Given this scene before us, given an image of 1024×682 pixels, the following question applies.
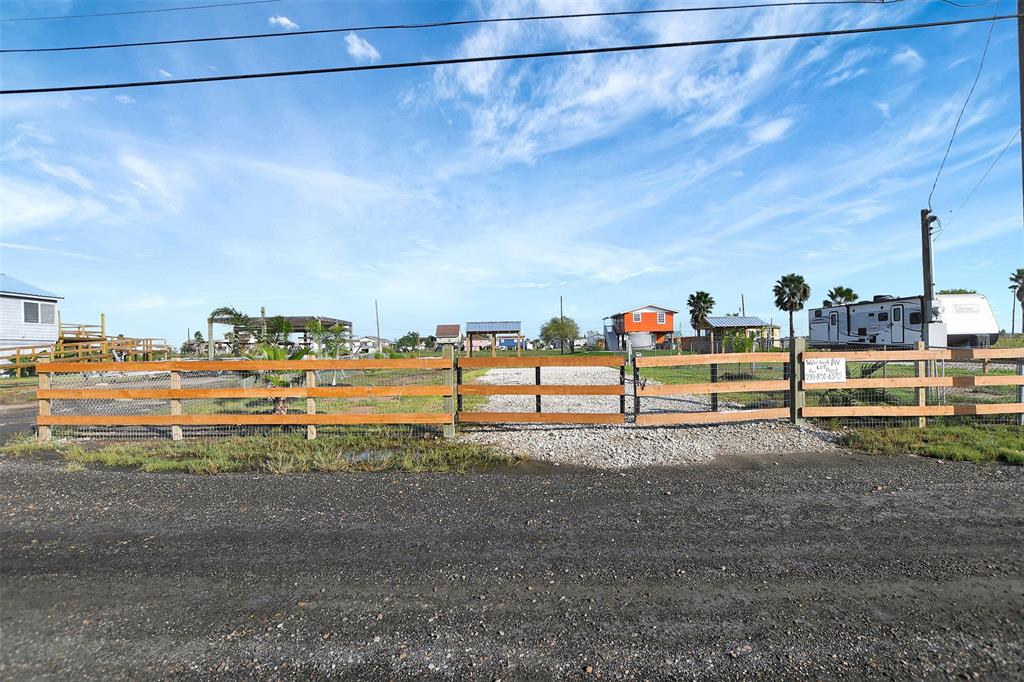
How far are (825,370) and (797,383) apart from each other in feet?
1.92

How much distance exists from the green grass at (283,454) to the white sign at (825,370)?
18.5 feet

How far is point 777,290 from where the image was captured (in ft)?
187

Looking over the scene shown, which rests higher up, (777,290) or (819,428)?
(777,290)

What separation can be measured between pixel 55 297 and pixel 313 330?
25175 millimetres

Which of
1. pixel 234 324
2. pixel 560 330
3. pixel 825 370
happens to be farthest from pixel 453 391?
pixel 560 330

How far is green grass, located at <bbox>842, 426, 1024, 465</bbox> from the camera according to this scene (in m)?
6.38

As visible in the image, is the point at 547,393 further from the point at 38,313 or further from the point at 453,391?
the point at 38,313

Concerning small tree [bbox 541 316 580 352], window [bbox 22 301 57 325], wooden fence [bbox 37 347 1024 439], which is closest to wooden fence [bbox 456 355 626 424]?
wooden fence [bbox 37 347 1024 439]

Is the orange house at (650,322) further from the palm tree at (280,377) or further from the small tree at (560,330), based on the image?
the palm tree at (280,377)

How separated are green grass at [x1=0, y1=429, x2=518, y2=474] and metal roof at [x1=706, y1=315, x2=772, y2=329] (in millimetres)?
57004

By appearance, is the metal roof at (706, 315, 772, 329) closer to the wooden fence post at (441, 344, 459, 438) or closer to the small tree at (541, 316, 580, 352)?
the small tree at (541, 316, 580, 352)

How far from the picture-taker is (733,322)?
195 ft

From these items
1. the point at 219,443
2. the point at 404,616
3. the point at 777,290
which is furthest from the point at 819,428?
the point at 777,290

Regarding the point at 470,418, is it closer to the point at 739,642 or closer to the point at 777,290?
the point at 739,642
